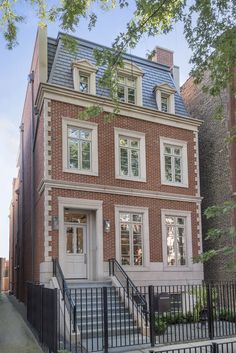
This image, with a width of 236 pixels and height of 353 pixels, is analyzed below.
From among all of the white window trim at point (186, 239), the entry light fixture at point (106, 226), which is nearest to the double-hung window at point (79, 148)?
the entry light fixture at point (106, 226)

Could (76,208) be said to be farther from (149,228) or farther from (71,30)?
(71,30)

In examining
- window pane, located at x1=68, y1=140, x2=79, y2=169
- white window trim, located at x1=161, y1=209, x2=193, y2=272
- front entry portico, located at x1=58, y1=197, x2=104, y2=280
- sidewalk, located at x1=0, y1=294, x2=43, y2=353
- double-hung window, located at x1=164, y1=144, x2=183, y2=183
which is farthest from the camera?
double-hung window, located at x1=164, y1=144, x2=183, y2=183

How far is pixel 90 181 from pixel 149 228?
124 inches

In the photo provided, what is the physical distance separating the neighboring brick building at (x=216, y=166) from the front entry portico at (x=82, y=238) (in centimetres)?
584

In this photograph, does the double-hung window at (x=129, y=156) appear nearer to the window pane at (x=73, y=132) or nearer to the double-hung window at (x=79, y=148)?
the double-hung window at (x=79, y=148)

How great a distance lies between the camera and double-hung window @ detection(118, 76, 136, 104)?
1792 centimetres

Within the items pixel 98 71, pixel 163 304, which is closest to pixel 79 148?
pixel 98 71

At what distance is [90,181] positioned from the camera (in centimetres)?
1598

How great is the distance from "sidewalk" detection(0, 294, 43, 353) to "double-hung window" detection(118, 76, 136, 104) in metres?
9.56

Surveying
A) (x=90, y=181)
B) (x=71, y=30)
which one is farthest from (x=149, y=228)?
(x=71, y=30)

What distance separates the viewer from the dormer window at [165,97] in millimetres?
18859

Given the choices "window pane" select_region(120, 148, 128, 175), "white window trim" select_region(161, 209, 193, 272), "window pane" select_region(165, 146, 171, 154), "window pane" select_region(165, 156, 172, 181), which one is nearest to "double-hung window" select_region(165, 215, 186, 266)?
"white window trim" select_region(161, 209, 193, 272)

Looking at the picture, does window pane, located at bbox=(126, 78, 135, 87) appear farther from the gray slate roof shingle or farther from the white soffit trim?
the white soffit trim

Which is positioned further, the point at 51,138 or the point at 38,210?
the point at 38,210
